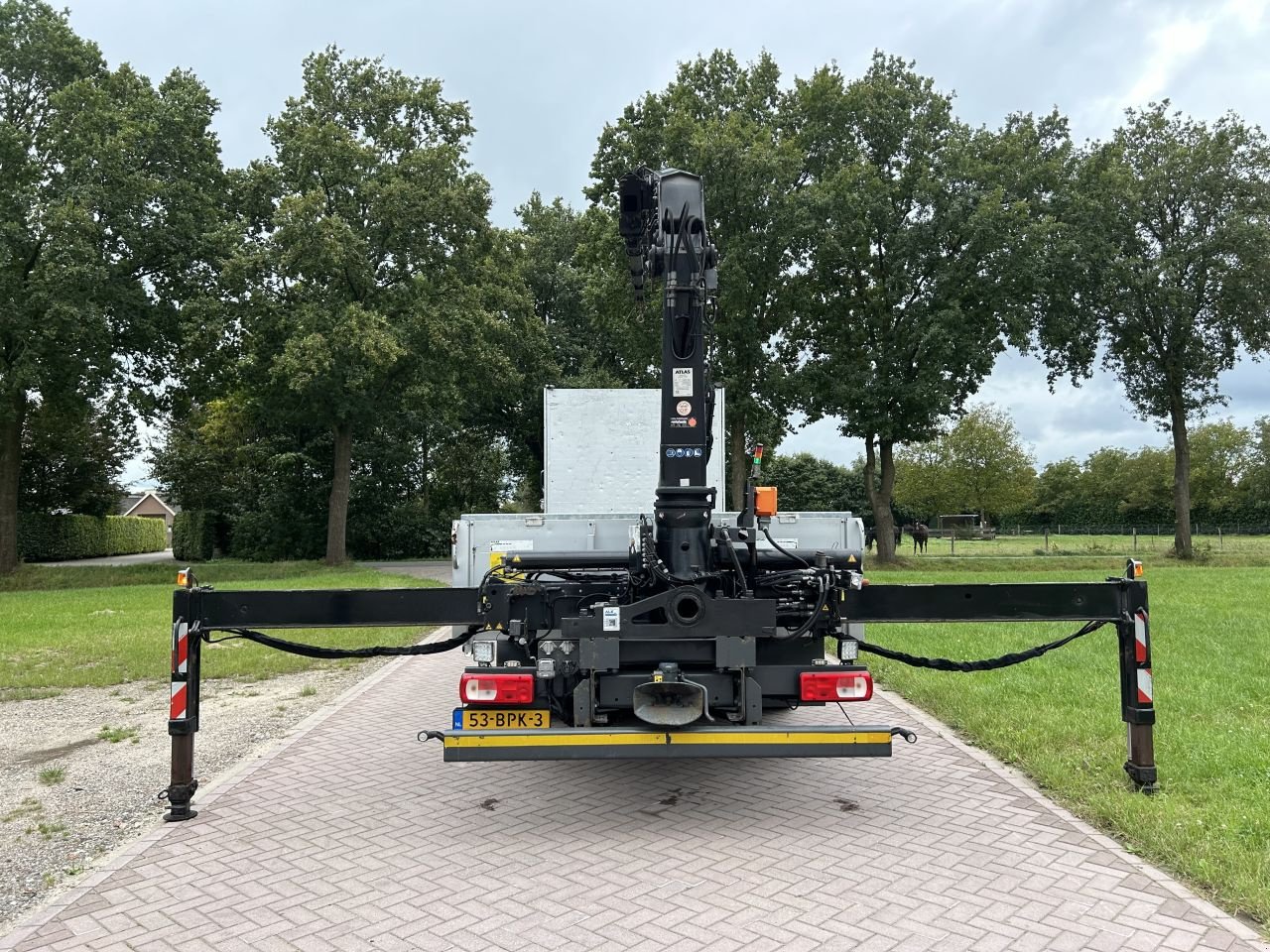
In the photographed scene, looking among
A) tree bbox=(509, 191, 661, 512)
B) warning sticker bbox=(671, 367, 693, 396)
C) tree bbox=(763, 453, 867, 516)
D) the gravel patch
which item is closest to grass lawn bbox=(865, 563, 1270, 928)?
warning sticker bbox=(671, 367, 693, 396)

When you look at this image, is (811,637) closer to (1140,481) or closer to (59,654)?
(59,654)

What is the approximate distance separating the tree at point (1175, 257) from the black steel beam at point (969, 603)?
28955 millimetres

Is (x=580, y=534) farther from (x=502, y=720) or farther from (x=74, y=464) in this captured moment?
(x=74, y=464)

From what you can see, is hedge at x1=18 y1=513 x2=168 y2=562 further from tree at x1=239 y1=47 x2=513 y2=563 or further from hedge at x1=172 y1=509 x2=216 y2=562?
tree at x1=239 y1=47 x2=513 y2=563

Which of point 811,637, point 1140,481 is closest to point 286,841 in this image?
point 811,637

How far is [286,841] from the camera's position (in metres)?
4.95

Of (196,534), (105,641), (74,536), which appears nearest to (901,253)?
(105,641)

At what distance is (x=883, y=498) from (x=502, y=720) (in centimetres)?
2768

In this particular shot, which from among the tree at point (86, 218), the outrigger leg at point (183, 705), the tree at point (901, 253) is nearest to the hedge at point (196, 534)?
the tree at point (86, 218)

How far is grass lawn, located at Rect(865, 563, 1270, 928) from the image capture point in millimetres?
4605

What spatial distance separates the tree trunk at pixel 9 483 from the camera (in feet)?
82.8

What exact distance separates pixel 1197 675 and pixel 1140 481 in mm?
73305

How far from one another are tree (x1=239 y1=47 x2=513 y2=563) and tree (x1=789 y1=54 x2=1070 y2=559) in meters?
10.7

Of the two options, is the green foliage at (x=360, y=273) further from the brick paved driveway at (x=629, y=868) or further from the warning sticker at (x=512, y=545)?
the brick paved driveway at (x=629, y=868)
